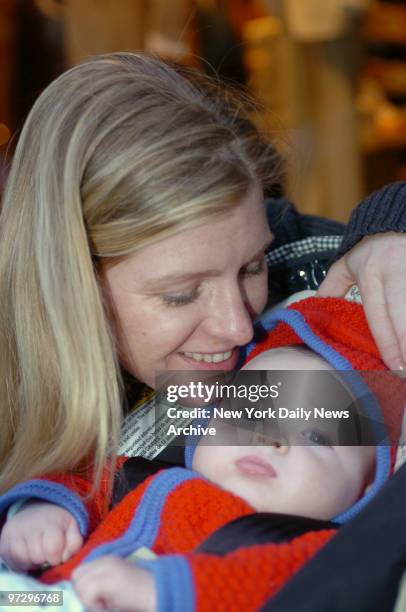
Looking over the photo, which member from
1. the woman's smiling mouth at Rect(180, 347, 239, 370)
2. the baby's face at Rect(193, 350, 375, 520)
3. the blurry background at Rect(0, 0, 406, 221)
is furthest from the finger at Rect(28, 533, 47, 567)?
the blurry background at Rect(0, 0, 406, 221)

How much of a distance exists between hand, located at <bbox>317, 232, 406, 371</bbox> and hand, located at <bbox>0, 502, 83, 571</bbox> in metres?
0.51

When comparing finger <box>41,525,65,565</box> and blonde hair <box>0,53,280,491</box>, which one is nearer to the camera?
finger <box>41,525,65,565</box>

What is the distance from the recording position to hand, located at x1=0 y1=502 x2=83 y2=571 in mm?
1141

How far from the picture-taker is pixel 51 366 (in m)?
1.31

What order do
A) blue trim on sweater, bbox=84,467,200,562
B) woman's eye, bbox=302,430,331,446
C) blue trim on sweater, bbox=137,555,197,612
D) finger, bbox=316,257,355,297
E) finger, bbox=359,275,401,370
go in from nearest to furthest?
blue trim on sweater, bbox=137,555,197,612 < blue trim on sweater, bbox=84,467,200,562 < woman's eye, bbox=302,430,331,446 < finger, bbox=359,275,401,370 < finger, bbox=316,257,355,297

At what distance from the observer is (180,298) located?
129 cm

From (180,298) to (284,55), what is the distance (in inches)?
82.7

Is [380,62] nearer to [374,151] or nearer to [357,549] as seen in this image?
[374,151]

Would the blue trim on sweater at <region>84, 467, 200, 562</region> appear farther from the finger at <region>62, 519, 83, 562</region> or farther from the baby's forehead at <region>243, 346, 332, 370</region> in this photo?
the baby's forehead at <region>243, 346, 332, 370</region>

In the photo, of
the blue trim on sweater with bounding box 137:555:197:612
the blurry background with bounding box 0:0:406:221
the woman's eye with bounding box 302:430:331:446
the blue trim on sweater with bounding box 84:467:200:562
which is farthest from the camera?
the blurry background with bounding box 0:0:406:221

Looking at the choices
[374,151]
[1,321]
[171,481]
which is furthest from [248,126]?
[374,151]

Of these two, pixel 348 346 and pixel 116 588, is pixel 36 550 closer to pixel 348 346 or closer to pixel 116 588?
pixel 116 588

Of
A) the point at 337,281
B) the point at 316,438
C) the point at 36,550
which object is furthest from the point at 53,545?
the point at 337,281

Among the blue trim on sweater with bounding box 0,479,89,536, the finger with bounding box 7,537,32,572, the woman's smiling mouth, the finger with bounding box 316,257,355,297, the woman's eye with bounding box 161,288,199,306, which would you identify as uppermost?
the woman's eye with bounding box 161,288,199,306
